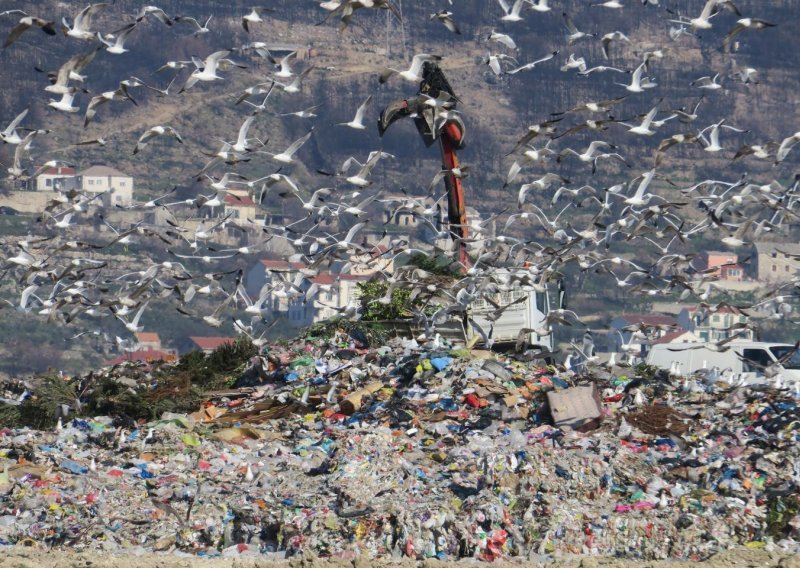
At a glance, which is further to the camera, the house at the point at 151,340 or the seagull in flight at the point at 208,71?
the house at the point at 151,340

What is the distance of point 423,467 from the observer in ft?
58.4

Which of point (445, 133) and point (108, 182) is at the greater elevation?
point (445, 133)

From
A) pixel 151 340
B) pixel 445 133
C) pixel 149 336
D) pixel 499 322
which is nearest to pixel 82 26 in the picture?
pixel 499 322

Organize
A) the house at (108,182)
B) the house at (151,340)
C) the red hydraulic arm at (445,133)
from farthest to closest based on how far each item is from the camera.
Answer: the house at (108,182)
the house at (151,340)
the red hydraulic arm at (445,133)

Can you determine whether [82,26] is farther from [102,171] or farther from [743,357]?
[102,171]

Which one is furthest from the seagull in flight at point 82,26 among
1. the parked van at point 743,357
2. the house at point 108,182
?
the house at point 108,182

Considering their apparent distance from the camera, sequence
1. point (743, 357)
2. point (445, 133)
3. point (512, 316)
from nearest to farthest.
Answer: point (743, 357) < point (512, 316) < point (445, 133)

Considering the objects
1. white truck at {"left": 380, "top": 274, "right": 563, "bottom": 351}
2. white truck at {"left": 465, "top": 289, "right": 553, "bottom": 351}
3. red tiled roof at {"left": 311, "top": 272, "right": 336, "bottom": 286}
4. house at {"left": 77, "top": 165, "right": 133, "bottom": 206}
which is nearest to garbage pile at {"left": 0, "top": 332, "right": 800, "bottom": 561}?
white truck at {"left": 380, "top": 274, "right": 563, "bottom": 351}

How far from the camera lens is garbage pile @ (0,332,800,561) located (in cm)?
1591

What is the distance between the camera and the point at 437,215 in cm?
2581

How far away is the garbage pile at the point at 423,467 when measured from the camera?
15914 mm

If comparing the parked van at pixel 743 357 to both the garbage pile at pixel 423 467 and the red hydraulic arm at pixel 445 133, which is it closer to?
the garbage pile at pixel 423 467

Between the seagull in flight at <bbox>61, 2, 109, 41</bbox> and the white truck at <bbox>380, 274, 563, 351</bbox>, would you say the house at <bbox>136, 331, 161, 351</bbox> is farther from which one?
the seagull in flight at <bbox>61, 2, 109, 41</bbox>

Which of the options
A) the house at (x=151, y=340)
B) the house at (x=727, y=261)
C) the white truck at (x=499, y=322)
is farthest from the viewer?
the house at (x=727, y=261)
